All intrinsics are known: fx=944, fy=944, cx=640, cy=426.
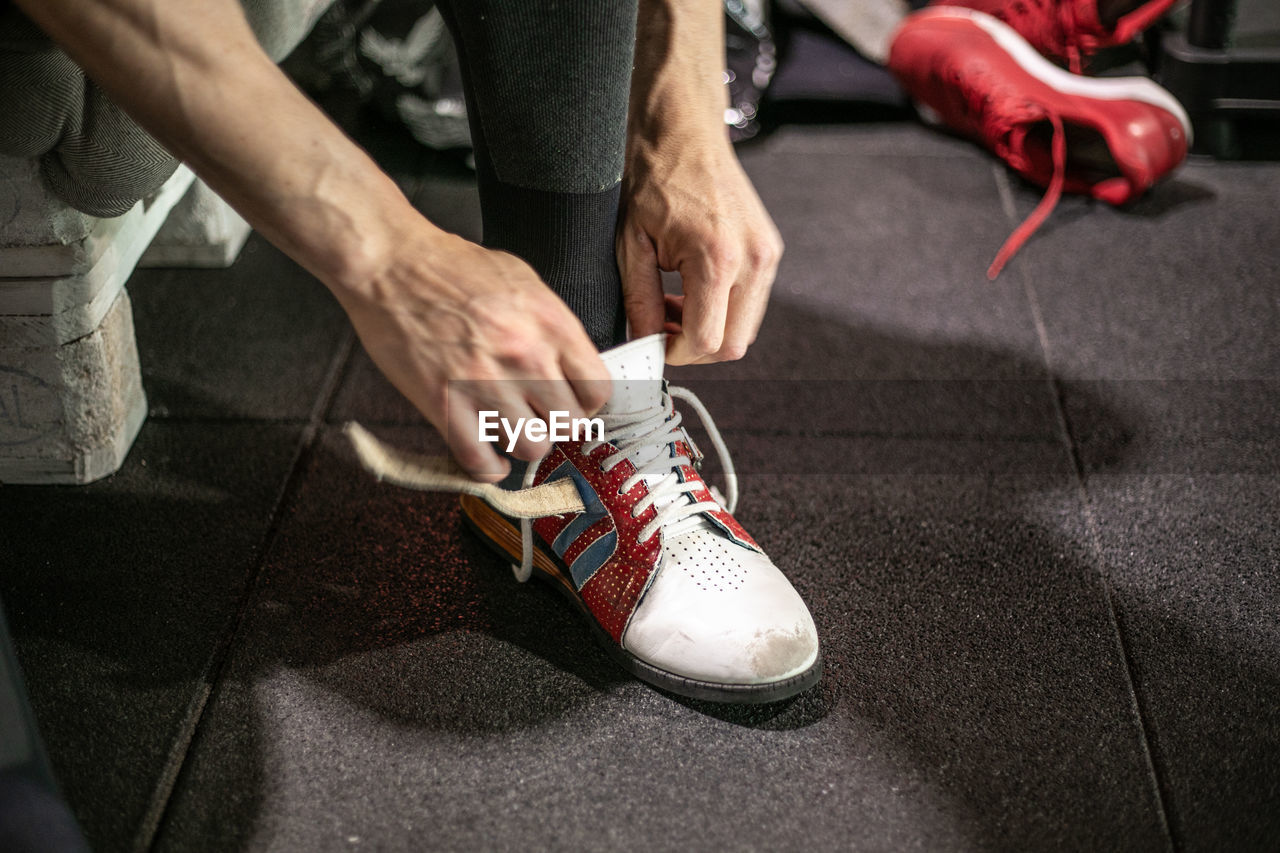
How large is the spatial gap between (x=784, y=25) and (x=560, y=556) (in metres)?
1.33

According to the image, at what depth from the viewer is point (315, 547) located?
0.80 metres

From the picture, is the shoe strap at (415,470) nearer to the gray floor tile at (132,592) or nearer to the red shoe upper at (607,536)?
the red shoe upper at (607,536)

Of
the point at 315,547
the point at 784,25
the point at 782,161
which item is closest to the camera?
the point at 315,547

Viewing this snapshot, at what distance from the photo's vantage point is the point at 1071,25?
1406 millimetres

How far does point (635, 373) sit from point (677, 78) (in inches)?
8.7

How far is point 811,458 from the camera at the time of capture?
915 mm

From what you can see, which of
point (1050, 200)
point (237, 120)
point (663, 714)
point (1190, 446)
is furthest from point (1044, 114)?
point (237, 120)

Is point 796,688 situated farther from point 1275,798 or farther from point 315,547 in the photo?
point 315,547

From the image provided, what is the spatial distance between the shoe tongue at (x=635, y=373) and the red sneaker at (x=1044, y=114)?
676 millimetres

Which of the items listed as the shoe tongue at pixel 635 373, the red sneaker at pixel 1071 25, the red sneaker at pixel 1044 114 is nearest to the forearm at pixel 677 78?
the shoe tongue at pixel 635 373

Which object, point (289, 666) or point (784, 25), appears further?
point (784, 25)

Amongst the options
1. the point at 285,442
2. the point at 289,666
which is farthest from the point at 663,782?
the point at 285,442

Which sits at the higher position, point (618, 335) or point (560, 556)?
point (618, 335)

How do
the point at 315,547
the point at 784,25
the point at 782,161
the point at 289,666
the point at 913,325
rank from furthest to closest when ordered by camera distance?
the point at 784,25 < the point at 782,161 < the point at 913,325 < the point at 315,547 < the point at 289,666
